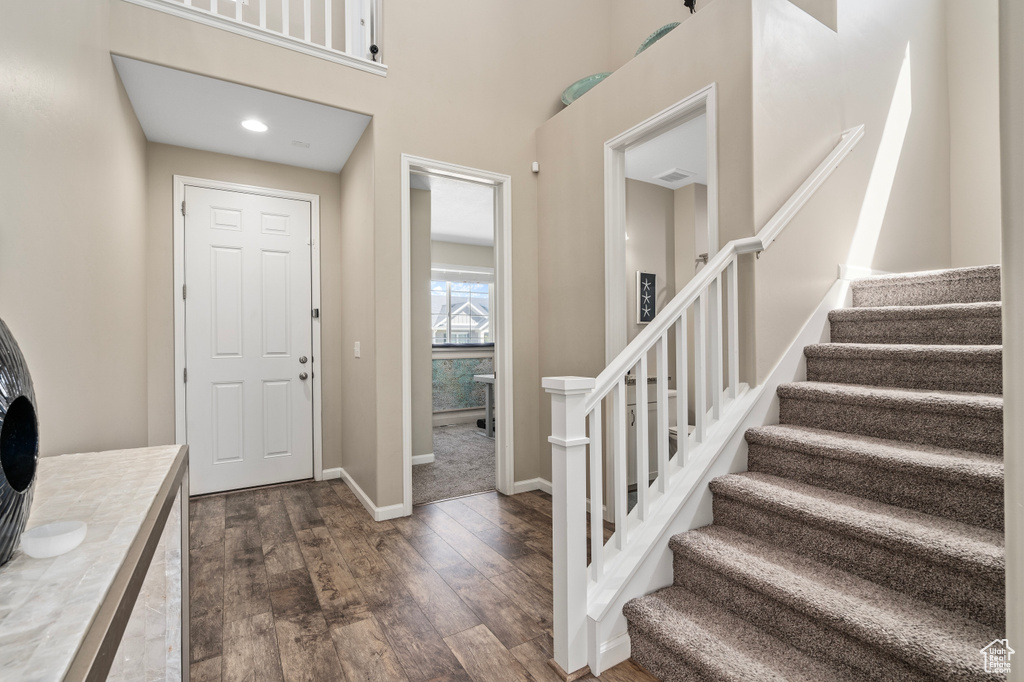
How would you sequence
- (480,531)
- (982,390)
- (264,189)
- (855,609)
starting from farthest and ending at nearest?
(264,189), (480,531), (982,390), (855,609)

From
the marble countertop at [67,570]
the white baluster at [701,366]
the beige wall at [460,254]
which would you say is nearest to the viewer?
the marble countertop at [67,570]

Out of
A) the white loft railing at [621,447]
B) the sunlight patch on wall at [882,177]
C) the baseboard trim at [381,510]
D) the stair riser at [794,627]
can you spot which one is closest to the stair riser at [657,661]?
the white loft railing at [621,447]

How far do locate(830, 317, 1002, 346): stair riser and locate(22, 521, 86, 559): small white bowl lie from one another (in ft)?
9.22

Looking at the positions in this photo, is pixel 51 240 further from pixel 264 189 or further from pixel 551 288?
pixel 551 288

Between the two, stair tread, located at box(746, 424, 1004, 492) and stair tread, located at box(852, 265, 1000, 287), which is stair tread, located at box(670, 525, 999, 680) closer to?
stair tread, located at box(746, 424, 1004, 492)

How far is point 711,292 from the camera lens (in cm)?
208

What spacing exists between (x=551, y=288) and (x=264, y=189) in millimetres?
2285

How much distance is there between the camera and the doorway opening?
2.52 metres

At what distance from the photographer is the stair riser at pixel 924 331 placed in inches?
76.1

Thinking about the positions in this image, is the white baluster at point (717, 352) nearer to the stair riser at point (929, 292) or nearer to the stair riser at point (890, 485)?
the stair riser at point (890, 485)

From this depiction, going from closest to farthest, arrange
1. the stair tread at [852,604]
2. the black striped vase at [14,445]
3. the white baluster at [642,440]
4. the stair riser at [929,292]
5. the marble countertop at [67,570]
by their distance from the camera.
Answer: the marble countertop at [67,570] → the black striped vase at [14,445] → the stair tread at [852,604] → the white baluster at [642,440] → the stair riser at [929,292]

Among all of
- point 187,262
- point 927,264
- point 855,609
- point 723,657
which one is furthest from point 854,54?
point 187,262

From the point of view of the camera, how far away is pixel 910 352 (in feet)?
6.38

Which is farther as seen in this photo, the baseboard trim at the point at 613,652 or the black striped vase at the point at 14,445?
the baseboard trim at the point at 613,652
